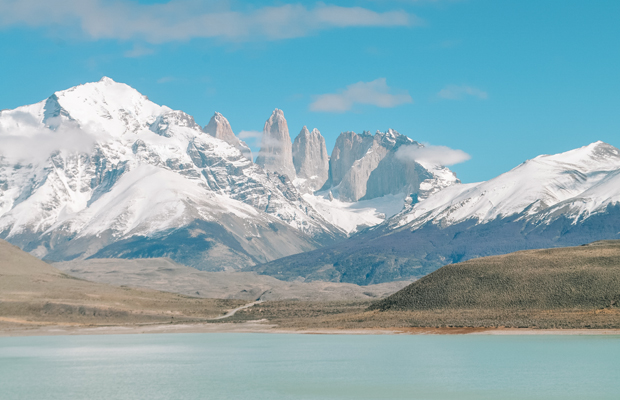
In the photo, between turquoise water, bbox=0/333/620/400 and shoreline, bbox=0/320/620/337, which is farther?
shoreline, bbox=0/320/620/337

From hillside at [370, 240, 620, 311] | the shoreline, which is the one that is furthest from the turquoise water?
hillside at [370, 240, 620, 311]

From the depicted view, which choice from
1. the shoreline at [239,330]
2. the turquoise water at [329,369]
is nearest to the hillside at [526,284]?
the shoreline at [239,330]

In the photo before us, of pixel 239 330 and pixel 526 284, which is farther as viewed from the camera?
pixel 239 330

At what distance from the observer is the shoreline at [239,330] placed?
11938 cm

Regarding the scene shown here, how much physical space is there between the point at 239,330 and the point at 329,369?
79296 millimetres

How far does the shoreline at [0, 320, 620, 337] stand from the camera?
119375 mm

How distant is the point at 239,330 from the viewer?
160 meters

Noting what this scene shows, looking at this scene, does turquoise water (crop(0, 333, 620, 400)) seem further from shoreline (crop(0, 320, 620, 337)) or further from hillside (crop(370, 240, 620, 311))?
hillside (crop(370, 240, 620, 311))

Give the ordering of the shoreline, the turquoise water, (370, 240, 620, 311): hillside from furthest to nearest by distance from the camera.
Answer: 1. (370, 240, 620, 311): hillside
2. the shoreline
3. the turquoise water

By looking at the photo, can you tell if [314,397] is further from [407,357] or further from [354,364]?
[407,357]

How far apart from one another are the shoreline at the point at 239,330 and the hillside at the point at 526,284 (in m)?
21.2

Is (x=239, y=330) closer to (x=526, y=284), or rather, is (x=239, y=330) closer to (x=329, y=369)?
(x=526, y=284)

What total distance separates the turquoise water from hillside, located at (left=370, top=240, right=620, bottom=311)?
31.8 m

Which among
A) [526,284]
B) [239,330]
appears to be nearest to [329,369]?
[526,284]
